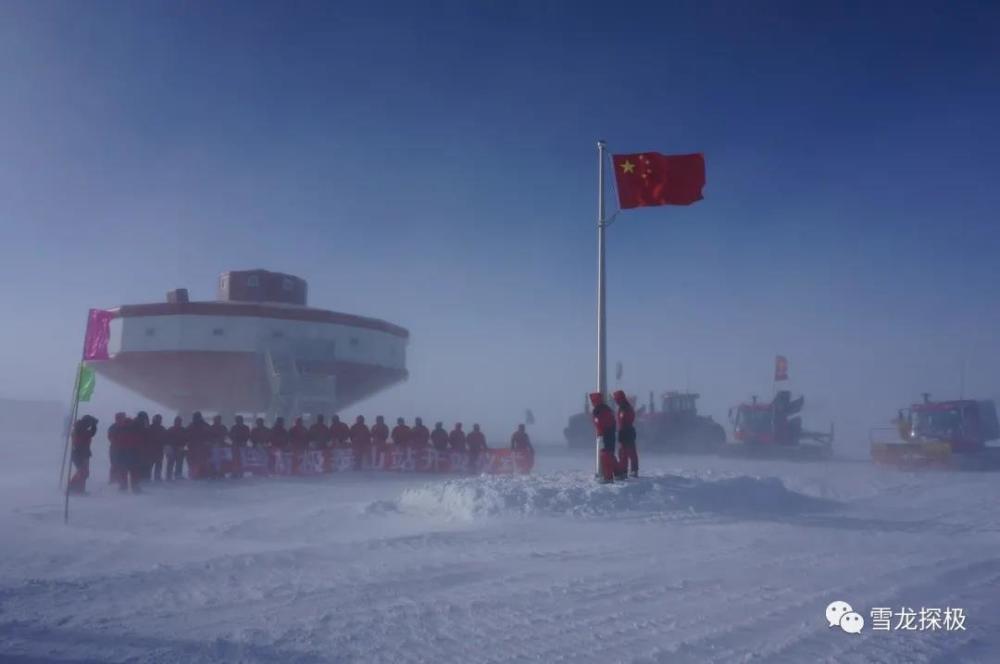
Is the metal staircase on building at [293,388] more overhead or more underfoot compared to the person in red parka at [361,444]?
more overhead

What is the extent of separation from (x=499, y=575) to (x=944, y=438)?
27.4 m

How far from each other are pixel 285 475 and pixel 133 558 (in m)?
9.97

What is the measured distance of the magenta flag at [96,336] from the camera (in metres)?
12.8

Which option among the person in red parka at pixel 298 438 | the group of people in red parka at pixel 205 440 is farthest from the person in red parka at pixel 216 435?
the person in red parka at pixel 298 438

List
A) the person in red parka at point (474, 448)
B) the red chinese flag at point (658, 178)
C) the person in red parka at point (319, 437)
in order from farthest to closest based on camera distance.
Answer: the person in red parka at point (474, 448)
the person in red parka at point (319, 437)
the red chinese flag at point (658, 178)

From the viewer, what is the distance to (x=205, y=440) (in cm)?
1675

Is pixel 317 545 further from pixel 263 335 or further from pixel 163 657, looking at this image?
pixel 263 335

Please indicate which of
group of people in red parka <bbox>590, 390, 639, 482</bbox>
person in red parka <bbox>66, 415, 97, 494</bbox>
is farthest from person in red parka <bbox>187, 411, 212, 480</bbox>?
group of people in red parka <bbox>590, 390, 639, 482</bbox>

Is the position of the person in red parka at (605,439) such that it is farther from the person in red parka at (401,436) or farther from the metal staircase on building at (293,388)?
the metal staircase on building at (293,388)

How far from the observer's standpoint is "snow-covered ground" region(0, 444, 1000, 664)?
193 inches

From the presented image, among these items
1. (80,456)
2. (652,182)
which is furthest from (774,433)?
(80,456)

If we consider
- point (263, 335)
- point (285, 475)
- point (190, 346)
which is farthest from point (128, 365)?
point (285, 475)

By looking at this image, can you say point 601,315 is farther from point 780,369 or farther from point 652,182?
point 780,369

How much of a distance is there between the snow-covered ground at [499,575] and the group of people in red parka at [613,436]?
47 centimetres
